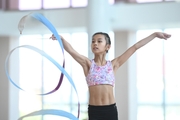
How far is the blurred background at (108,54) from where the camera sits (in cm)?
715

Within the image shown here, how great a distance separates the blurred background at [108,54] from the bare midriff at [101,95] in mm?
3690

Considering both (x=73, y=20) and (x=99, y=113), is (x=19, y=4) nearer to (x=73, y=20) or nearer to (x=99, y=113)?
(x=73, y=20)

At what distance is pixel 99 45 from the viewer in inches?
118

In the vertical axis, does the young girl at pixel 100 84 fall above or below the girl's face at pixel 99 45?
below

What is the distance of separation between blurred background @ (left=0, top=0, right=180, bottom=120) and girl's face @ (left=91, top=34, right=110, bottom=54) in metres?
3.61

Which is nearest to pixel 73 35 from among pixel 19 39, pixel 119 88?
pixel 19 39

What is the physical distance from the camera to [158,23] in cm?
714

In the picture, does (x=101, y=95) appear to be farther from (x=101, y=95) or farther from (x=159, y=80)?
(x=159, y=80)

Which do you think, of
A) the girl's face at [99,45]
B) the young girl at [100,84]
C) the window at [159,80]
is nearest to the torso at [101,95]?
the young girl at [100,84]

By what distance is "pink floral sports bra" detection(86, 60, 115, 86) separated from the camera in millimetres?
2996

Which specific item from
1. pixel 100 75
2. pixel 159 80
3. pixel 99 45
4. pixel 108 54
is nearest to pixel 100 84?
pixel 100 75

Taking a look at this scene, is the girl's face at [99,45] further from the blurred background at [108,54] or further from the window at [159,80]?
the window at [159,80]

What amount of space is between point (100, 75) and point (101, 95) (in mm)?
174

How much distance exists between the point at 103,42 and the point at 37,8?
5649 millimetres
